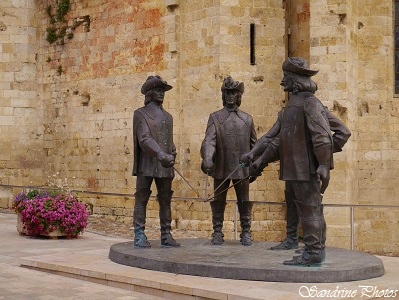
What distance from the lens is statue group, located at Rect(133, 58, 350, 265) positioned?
Answer: 24.3ft

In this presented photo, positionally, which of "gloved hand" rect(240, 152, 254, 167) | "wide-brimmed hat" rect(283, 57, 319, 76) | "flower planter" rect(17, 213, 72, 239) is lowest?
"flower planter" rect(17, 213, 72, 239)

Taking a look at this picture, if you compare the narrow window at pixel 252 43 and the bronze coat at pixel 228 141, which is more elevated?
the narrow window at pixel 252 43

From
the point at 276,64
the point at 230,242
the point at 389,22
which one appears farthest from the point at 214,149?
the point at 389,22

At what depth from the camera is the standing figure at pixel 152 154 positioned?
8867 mm

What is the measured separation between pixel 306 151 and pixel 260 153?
2.81 feet

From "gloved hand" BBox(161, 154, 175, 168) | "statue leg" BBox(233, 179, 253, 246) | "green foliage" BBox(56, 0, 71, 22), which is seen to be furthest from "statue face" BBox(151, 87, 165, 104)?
"green foliage" BBox(56, 0, 71, 22)

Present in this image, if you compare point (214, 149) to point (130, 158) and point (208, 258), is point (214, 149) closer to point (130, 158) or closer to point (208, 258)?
point (208, 258)

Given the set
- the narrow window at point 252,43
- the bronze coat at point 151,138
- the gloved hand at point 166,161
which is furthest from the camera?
the narrow window at point 252,43

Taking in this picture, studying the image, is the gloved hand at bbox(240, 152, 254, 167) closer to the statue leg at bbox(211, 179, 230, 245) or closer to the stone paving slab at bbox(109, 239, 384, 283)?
the statue leg at bbox(211, 179, 230, 245)

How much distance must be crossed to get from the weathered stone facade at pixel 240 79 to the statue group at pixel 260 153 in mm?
3411

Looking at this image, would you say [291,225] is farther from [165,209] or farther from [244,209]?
[165,209]

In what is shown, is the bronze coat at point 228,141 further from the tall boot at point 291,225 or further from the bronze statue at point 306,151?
the bronze statue at point 306,151

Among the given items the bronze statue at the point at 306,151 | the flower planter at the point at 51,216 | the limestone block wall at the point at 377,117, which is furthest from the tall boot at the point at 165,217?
the limestone block wall at the point at 377,117

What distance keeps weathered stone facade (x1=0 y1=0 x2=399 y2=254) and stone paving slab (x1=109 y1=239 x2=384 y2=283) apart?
3904 millimetres
